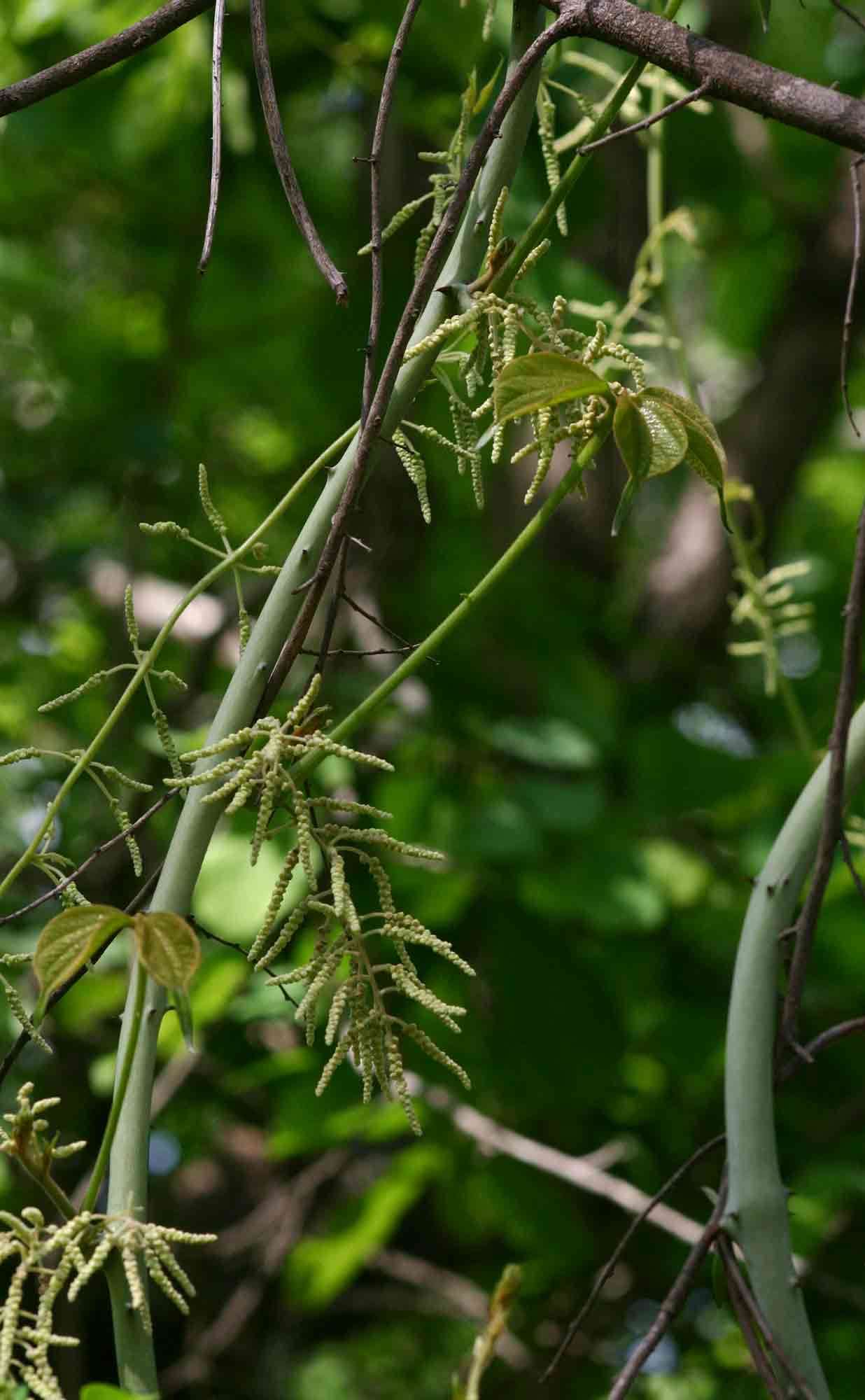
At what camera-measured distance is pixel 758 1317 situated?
0.62 m

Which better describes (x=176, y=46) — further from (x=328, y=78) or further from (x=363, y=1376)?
(x=363, y=1376)

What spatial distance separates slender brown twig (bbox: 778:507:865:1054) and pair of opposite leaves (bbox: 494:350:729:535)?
8 cm

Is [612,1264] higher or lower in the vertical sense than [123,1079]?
lower

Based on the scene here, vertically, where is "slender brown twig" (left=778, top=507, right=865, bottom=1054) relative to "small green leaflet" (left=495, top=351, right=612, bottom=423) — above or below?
below

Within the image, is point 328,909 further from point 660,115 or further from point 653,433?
point 660,115

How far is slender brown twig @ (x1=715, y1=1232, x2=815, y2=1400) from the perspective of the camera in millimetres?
606

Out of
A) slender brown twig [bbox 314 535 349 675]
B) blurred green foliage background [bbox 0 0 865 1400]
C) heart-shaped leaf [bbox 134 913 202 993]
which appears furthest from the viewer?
blurred green foliage background [bbox 0 0 865 1400]

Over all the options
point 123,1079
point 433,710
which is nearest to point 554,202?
point 123,1079

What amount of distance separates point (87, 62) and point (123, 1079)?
42 centimetres

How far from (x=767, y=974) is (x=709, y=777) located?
128 cm

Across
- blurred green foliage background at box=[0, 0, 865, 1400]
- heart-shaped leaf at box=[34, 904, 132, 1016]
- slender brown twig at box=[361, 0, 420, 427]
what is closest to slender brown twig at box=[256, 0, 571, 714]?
slender brown twig at box=[361, 0, 420, 427]

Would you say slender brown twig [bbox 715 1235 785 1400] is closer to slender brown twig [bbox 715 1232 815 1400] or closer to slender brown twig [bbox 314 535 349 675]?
slender brown twig [bbox 715 1232 815 1400]

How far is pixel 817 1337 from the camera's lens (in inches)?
75.7

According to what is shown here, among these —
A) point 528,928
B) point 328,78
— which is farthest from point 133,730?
point 328,78
